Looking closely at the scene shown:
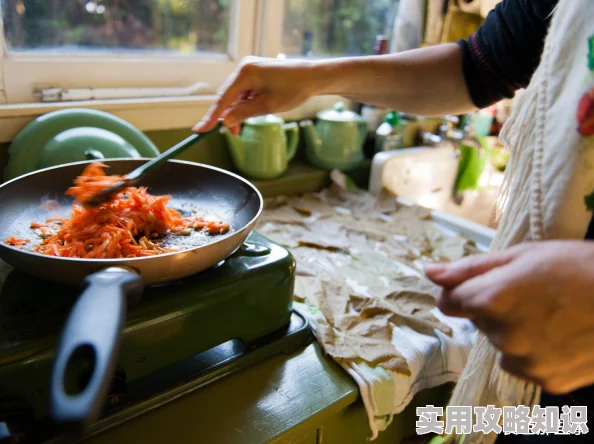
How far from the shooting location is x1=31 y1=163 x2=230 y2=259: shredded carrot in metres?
0.66

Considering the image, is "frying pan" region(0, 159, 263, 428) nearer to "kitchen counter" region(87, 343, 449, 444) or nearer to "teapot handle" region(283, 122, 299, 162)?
"kitchen counter" region(87, 343, 449, 444)

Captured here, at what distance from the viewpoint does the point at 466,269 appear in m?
0.47

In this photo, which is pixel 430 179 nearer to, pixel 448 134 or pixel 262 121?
pixel 448 134

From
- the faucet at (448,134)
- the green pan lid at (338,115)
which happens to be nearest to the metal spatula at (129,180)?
the green pan lid at (338,115)

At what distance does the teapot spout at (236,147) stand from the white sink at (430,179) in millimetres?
396

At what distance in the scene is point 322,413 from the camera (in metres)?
0.68

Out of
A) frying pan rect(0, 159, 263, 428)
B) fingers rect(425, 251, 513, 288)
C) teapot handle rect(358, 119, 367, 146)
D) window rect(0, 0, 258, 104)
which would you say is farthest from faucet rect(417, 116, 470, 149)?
fingers rect(425, 251, 513, 288)

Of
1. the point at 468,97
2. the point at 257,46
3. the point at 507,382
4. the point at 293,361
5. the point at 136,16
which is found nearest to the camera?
the point at 507,382

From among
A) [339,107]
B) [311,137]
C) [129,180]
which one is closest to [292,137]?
[311,137]

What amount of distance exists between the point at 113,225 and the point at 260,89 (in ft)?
1.12

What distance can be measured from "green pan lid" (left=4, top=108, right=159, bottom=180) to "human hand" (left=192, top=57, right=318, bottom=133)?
25cm

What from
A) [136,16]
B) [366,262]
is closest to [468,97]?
[366,262]

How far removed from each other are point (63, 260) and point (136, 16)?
893 mm

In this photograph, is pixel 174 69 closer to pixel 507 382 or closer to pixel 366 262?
pixel 366 262
